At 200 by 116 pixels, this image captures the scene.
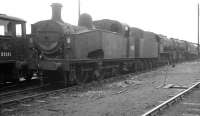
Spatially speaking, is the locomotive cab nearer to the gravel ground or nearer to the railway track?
the gravel ground

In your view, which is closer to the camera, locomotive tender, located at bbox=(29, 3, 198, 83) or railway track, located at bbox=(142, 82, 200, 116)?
railway track, located at bbox=(142, 82, 200, 116)

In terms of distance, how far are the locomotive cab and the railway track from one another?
637 centimetres

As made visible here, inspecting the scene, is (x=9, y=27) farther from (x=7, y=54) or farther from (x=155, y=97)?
(x=155, y=97)

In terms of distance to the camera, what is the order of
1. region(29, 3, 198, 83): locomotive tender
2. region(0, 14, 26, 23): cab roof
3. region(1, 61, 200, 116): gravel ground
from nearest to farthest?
region(1, 61, 200, 116): gravel ground
region(29, 3, 198, 83): locomotive tender
region(0, 14, 26, 23): cab roof

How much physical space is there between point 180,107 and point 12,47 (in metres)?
7.46

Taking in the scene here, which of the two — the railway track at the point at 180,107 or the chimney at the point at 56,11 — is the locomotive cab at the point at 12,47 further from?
the railway track at the point at 180,107

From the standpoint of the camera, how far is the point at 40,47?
457 inches

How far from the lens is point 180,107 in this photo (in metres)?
6.99

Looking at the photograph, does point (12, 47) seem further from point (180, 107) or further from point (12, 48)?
point (180, 107)

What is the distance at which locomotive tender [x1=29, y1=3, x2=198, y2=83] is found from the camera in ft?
35.9

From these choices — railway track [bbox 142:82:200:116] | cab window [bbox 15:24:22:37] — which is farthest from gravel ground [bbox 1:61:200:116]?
cab window [bbox 15:24:22:37]

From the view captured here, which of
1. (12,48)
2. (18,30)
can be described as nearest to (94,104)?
(12,48)

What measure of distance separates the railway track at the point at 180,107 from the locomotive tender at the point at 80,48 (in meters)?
4.47

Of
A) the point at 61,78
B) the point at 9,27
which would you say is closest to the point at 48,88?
the point at 61,78
